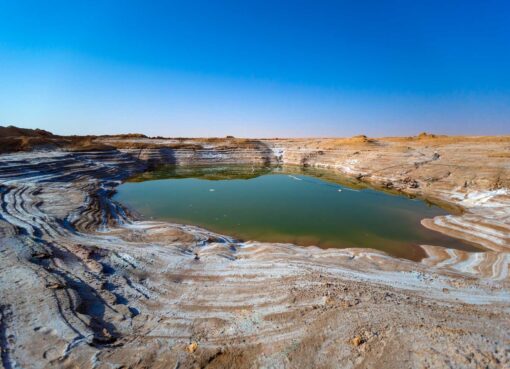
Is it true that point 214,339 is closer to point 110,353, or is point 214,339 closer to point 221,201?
point 110,353

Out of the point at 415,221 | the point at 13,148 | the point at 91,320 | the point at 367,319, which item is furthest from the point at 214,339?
the point at 13,148

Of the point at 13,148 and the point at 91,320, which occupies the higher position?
the point at 13,148

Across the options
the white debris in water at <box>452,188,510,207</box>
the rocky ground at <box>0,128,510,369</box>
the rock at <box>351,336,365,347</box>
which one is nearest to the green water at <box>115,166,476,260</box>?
the rocky ground at <box>0,128,510,369</box>

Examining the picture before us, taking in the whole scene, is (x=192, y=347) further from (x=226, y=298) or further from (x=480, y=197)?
(x=480, y=197)

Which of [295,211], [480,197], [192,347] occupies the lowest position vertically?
[295,211]

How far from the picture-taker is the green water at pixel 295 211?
1269 cm

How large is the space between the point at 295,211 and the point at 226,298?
36.0ft

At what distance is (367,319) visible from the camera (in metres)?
5.74

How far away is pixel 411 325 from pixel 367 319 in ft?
2.69

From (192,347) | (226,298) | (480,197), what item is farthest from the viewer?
(480,197)

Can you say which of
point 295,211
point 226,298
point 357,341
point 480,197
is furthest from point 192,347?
point 480,197

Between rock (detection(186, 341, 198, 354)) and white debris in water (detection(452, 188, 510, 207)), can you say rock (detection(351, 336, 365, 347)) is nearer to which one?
rock (detection(186, 341, 198, 354))

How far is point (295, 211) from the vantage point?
17266mm

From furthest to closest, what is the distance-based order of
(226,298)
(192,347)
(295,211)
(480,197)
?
(480,197)
(295,211)
(226,298)
(192,347)
